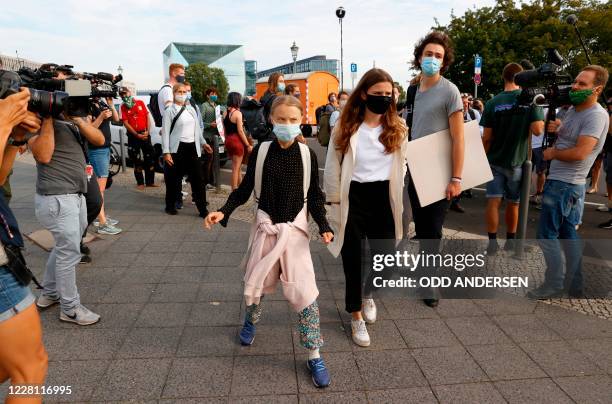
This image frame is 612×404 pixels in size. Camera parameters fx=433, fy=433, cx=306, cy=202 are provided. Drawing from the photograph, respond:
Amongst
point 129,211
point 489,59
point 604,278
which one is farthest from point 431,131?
point 489,59

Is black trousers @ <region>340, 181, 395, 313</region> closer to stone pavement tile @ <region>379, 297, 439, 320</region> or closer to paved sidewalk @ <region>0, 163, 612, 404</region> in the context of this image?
paved sidewalk @ <region>0, 163, 612, 404</region>

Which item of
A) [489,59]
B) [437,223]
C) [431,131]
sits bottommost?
[437,223]

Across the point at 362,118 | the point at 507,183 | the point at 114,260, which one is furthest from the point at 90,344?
the point at 507,183

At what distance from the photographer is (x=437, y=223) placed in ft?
11.6

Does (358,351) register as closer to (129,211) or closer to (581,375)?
(581,375)

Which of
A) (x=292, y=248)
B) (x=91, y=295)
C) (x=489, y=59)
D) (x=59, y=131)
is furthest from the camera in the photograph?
(x=489, y=59)

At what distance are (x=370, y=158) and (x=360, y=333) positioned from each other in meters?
1.21

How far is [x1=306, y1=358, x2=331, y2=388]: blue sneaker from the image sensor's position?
8.20 ft

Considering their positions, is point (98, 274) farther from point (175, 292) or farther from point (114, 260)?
point (175, 292)

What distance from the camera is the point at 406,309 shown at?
3523mm

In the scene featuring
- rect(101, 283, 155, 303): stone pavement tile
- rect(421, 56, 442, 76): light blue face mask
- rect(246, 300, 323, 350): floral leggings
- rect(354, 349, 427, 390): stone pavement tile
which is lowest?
rect(354, 349, 427, 390): stone pavement tile

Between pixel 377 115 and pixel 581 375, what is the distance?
2.04 m

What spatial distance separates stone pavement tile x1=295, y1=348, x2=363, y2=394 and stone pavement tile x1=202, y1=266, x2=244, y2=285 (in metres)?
1.39

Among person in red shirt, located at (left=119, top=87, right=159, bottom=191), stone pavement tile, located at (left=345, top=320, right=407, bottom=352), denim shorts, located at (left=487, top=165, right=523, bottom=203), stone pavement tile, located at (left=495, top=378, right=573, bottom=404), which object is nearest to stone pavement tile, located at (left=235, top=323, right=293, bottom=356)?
stone pavement tile, located at (left=345, top=320, right=407, bottom=352)
